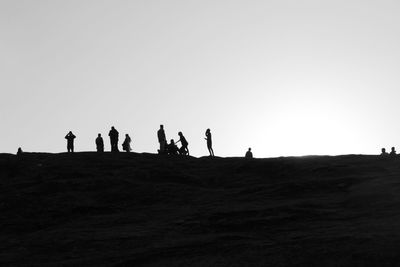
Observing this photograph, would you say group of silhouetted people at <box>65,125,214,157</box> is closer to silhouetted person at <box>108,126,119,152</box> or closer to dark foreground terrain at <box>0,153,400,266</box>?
silhouetted person at <box>108,126,119,152</box>

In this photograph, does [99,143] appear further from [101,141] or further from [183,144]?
[183,144]

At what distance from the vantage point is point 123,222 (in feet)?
88.4

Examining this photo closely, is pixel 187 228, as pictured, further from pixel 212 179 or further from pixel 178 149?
pixel 178 149

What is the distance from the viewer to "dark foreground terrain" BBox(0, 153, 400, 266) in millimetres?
20266

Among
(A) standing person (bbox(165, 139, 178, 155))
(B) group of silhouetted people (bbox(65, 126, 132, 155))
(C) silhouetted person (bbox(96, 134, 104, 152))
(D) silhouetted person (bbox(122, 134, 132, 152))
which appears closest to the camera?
(A) standing person (bbox(165, 139, 178, 155))

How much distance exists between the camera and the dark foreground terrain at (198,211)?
66.5 feet

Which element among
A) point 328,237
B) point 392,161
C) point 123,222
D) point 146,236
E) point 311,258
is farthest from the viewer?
point 392,161

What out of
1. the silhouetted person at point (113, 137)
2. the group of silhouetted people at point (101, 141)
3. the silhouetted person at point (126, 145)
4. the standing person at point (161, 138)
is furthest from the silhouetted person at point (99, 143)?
the standing person at point (161, 138)

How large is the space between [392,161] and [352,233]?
15.9 metres

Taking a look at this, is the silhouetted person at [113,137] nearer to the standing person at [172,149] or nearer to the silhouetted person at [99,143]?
the silhouetted person at [99,143]

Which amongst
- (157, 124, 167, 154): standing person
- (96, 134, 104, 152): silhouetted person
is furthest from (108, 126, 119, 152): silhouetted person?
(157, 124, 167, 154): standing person

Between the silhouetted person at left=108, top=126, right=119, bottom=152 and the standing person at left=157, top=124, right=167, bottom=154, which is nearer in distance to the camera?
the standing person at left=157, top=124, right=167, bottom=154

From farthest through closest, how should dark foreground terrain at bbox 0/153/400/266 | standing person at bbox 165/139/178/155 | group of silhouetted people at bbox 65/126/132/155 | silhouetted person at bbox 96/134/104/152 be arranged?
1. silhouetted person at bbox 96/134/104/152
2. group of silhouetted people at bbox 65/126/132/155
3. standing person at bbox 165/139/178/155
4. dark foreground terrain at bbox 0/153/400/266

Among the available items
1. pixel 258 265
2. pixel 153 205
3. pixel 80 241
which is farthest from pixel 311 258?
pixel 153 205
